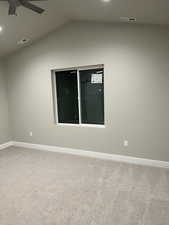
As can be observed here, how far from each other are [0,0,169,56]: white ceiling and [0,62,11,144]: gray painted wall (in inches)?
40.0

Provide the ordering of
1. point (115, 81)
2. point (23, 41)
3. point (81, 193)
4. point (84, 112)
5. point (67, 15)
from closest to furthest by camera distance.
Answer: point (81, 193)
point (67, 15)
point (115, 81)
point (23, 41)
point (84, 112)

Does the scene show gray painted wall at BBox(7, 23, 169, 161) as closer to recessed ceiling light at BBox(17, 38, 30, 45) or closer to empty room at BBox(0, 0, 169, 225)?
empty room at BBox(0, 0, 169, 225)

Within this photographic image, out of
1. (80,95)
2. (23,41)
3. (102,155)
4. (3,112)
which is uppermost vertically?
(23,41)

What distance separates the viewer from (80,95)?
173 inches

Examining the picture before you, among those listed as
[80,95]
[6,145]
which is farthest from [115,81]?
[6,145]

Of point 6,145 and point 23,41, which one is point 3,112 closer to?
point 6,145

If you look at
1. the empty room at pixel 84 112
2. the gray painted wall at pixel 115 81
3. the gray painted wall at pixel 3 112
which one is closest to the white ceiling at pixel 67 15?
the empty room at pixel 84 112

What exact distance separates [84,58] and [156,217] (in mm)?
3210

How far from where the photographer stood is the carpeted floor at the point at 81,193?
2.18 meters

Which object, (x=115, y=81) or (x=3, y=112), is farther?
(x=3, y=112)

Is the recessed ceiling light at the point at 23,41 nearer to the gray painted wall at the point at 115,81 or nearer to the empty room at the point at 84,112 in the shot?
the empty room at the point at 84,112

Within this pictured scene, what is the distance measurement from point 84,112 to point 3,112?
7.94ft

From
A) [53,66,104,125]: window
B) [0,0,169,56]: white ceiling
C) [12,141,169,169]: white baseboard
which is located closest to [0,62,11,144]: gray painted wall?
[12,141,169,169]: white baseboard

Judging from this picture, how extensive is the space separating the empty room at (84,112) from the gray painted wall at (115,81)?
20mm
